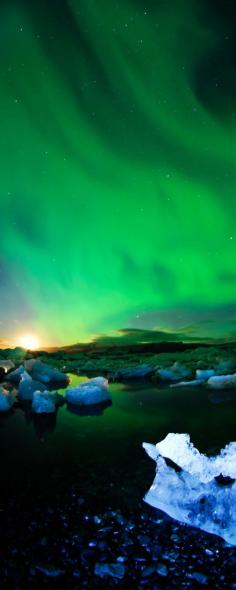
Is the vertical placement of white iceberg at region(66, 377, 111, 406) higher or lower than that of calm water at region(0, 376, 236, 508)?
higher

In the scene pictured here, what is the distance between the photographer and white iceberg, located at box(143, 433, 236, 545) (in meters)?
2.15

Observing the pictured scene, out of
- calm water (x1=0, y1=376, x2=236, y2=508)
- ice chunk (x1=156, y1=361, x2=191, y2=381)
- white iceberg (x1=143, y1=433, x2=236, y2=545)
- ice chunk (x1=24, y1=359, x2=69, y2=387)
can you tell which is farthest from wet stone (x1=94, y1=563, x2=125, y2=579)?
ice chunk (x1=156, y1=361, x2=191, y2=381)

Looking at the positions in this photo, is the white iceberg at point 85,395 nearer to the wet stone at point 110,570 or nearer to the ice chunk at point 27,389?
the ice chunk at point 27,389

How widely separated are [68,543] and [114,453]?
1.70 meters

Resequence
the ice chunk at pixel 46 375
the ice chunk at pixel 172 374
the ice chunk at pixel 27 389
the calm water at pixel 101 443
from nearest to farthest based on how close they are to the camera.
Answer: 1. the calm water at pixel 101 443
2. the ice chunk at pixel 27 389
3. the ice chunk at pixel 46 375
4. the ice chunk at pixel 172 374

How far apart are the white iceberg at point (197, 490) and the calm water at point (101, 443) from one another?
0.97 ft

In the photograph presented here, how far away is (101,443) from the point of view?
3975mm

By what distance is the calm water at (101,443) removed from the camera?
2.85m

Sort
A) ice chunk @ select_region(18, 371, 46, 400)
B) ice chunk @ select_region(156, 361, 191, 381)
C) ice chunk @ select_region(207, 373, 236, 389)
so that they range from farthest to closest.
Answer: ice chunk @ select_region(156, 361, 191, 381) → ice chunk @ select_region(207, 373, 236, 389) → ice chunk @ select_region(18, 371, 46, 400)

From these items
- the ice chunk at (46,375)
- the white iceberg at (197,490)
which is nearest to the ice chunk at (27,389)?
the ice chunk at (46,375)

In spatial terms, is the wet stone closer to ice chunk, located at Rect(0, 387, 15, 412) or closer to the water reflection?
the water reflection

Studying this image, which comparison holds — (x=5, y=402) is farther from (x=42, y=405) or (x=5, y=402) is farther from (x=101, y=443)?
(x=101, y=443)

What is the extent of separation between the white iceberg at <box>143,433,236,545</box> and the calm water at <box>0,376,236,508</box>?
296 millimetres

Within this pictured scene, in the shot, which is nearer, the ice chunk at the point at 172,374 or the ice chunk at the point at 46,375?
the ice chunk at the point at 46,375
